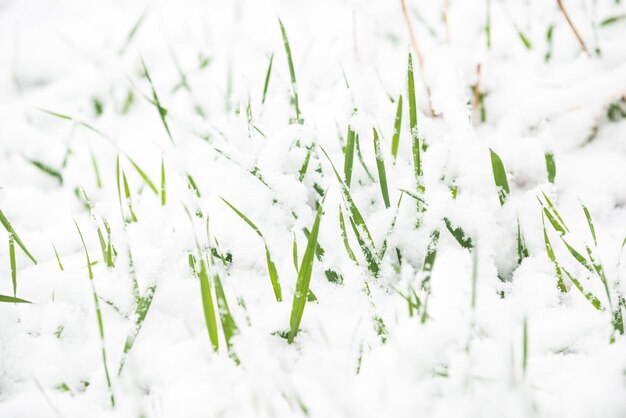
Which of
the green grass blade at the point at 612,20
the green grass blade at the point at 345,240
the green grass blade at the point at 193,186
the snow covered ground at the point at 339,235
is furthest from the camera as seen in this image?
the green grass blade at the point at 612,20

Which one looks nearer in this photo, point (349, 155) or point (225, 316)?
point (225, 316)

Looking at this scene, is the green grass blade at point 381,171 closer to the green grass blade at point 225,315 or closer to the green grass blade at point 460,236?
the green grass blade at point 460,236

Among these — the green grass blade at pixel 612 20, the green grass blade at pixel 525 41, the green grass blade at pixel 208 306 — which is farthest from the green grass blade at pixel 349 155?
the green grass blade at pixel 612 20

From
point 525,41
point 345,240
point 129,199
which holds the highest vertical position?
point 525,41

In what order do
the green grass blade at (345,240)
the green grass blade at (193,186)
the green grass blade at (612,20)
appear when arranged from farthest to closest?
the green grass blade at (612,20) < the green grass blade at (193,186) < the green grass blade at (345,240)

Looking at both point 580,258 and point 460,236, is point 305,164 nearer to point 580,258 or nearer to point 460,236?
point 460,236

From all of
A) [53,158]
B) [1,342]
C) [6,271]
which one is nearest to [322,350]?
[1,342]

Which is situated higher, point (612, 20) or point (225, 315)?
point (612, 20)

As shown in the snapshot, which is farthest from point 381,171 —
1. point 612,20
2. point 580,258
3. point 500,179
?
point 612,20
